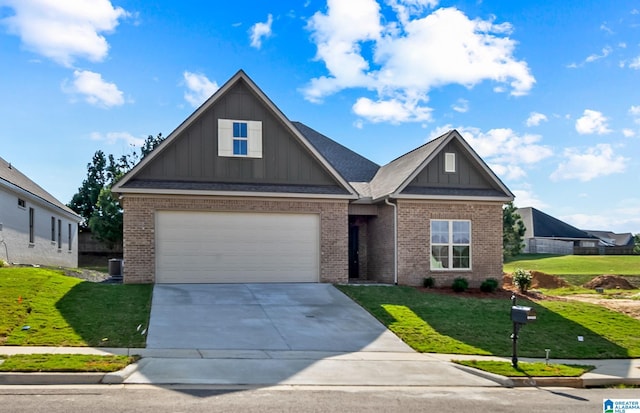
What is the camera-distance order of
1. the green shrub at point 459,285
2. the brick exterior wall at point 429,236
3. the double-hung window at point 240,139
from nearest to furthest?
1. the double-hung window at point 240,139
2. the green shrub at point 459,285
3. the brick exterior wall at point 429,236

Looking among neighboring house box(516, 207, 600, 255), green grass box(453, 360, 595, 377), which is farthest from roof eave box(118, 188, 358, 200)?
neighboring house box(516, 207, 600, 255)

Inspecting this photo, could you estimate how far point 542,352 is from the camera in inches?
511

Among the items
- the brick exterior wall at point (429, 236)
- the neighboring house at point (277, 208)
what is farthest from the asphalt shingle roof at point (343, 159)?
the brick exterior wall at point (429, 236)

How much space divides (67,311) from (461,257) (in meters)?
13.8

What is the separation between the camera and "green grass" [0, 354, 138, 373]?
28.9 ft

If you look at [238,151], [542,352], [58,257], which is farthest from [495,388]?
[58,257]

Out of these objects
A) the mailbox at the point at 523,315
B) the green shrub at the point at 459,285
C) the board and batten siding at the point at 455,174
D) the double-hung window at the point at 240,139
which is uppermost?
the double-hung window at the point at 240,139

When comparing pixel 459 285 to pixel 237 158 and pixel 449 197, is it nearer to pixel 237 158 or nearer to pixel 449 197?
pixel 449 197

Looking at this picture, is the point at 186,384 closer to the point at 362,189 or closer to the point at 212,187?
the point at 212,187

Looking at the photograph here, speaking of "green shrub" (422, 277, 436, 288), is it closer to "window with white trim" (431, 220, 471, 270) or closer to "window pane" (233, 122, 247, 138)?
"window with white trim" (431, 220, 471, 270)

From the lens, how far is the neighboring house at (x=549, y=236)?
6312cm

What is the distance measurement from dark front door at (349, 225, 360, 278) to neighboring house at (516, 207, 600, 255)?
140ft

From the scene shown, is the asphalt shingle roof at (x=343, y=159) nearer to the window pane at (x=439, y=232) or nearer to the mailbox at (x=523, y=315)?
the window pane at (x=439, y=232)

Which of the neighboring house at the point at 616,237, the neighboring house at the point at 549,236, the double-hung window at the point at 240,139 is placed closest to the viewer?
the double-hung window at the point at 240,139
